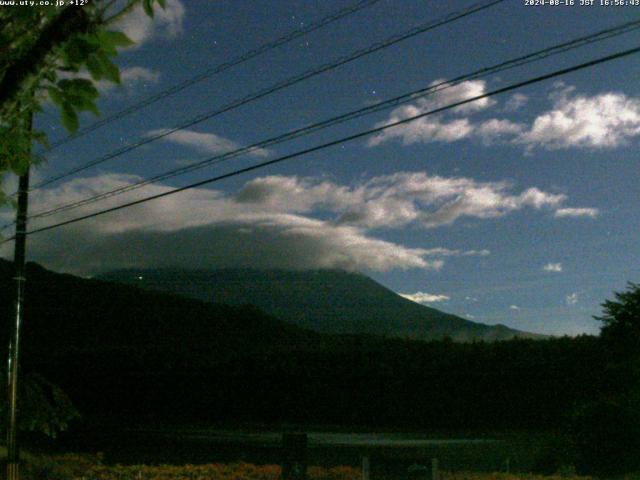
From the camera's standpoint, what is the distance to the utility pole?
44.5ft

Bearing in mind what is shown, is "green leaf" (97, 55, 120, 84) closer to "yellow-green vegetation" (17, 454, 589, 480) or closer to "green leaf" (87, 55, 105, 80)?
"green leaf" (87, 55, 105, 80)

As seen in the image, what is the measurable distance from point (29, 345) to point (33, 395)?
32.3m

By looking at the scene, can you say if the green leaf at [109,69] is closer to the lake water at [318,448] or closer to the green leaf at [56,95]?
the green leaf at [56,95]

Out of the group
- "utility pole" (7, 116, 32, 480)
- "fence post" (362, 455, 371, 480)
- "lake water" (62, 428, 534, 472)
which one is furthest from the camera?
"lake water" (62, 428, 534, 472)

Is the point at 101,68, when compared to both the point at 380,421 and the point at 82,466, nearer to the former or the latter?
the point at 82,466

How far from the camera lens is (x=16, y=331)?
14641 mm

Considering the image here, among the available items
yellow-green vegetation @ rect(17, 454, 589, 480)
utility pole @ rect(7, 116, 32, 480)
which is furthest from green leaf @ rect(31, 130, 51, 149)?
yellow-green vegetation @ rect(17, 454, 589, 480)

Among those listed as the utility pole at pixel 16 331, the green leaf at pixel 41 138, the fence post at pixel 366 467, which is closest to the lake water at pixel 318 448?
the utility pole at pixel 16 331

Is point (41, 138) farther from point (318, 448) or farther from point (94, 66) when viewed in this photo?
point (318, 448)

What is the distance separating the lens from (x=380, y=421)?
26734 mm

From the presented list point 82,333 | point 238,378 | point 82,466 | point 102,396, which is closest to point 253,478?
point 82,466

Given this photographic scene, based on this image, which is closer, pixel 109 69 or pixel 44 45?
pixel 44 45

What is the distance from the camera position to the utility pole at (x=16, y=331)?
13.6 meters

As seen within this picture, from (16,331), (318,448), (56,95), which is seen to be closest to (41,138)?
(56,95)
